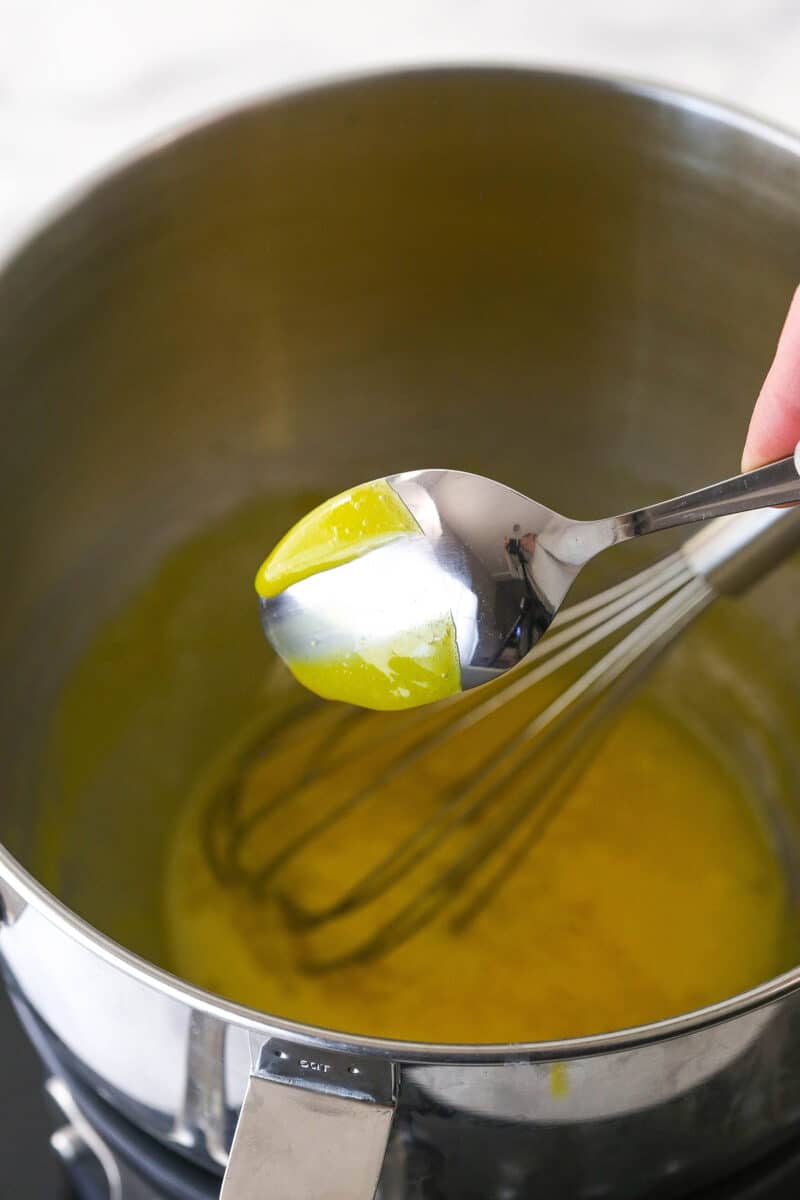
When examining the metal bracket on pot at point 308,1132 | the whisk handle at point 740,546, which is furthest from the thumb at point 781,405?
the metal bracket on pot at point 308,1132

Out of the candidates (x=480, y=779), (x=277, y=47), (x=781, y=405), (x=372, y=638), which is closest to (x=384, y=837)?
(x=480, y=779)

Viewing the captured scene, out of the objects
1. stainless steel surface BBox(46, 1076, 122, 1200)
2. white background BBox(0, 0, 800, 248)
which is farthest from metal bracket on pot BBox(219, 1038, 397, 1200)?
white background BBox(0, 0, 800, 248)

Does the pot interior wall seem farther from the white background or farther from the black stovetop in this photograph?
the white background

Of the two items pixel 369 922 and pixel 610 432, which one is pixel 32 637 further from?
pixel 610 432

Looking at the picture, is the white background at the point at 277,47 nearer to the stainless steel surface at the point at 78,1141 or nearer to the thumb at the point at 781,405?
the thumb at the point at 781,405

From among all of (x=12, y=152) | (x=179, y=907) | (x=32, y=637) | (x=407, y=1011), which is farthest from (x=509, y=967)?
(x=12, y=152)

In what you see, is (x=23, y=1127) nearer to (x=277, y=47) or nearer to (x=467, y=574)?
(x=467, y=574)

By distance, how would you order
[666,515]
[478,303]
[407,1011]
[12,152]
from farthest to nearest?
[12,152] < [478,303] < [407,1011] < [666,515]
